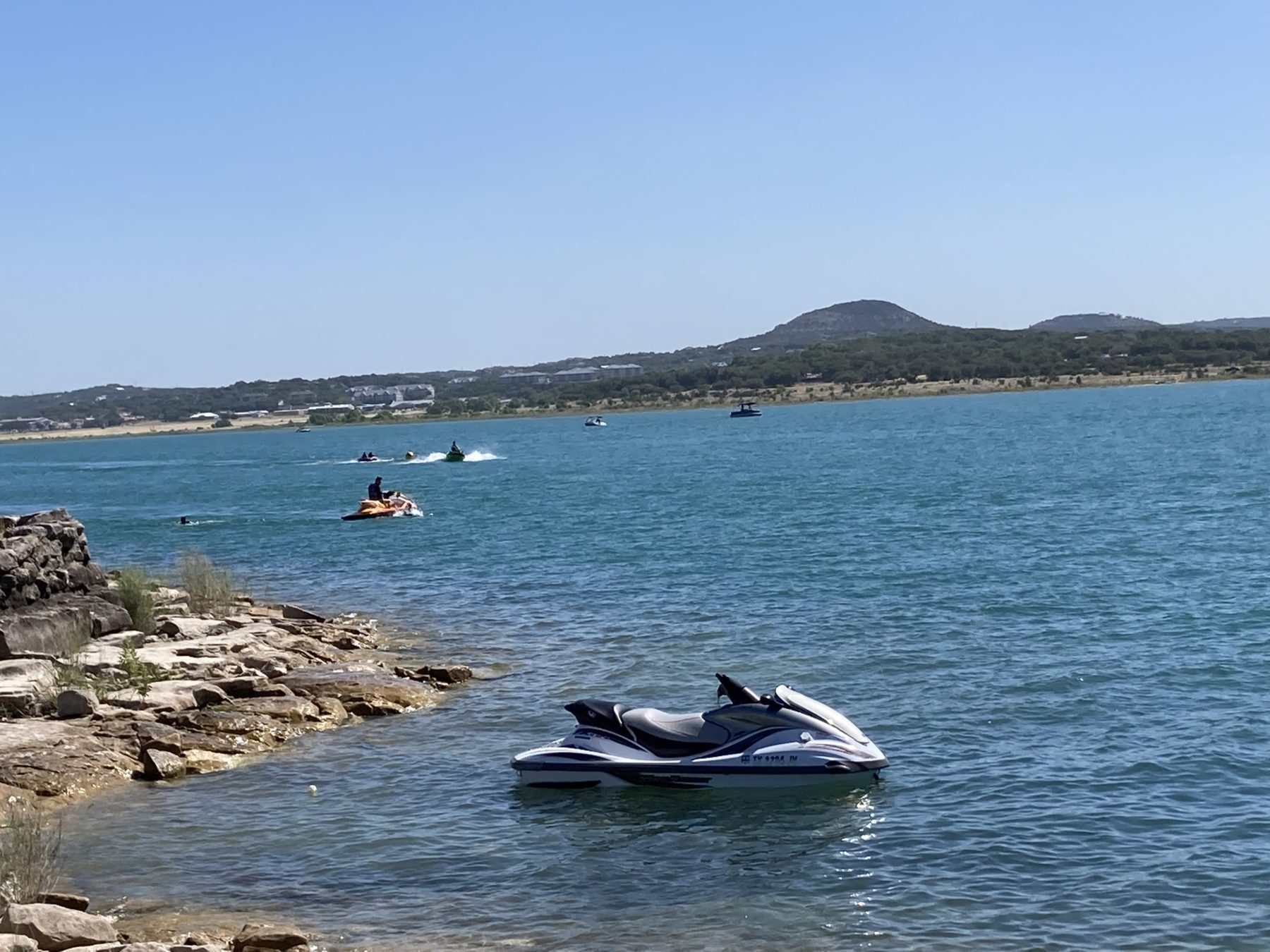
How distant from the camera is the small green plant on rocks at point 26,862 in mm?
11062

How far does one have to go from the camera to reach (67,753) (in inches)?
622

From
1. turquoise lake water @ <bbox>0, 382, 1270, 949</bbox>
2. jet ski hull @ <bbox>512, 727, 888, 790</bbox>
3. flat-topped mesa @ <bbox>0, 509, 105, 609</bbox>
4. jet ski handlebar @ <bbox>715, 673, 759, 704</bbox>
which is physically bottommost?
turquoise lake water @ <bbox>0, 382, 1270, 949</bbox>

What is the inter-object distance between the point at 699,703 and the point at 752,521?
26.0 m

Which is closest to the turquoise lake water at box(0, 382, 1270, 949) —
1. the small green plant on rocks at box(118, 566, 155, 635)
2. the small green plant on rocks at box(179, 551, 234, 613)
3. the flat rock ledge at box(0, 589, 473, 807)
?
the flat rock ledge at box(0, 589, 473, 807)

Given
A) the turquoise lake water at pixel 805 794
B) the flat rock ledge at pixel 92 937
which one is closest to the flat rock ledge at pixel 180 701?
the turquoise lake water at pixel 805 794

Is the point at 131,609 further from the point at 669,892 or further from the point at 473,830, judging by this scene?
the point at 669,892

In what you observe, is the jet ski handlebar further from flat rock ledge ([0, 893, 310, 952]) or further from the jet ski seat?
flat rock ledge ([0, 893, 310, 952])

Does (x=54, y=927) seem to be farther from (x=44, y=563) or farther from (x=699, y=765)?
(x=44, y=563)

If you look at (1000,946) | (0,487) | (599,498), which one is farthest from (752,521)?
(0,487)

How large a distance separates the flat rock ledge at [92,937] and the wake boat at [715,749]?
4.58m

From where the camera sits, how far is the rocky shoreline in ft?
47.2

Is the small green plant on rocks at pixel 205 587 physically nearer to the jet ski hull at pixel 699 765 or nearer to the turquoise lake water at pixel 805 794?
A: the turquoise lake water at pixel 805 794

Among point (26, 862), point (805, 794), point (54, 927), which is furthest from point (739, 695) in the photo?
point (54, 927)

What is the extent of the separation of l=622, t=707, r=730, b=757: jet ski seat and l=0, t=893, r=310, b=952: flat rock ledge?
196 inches
